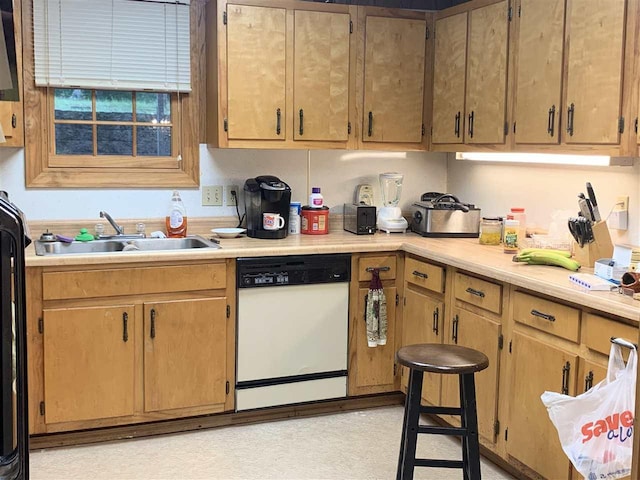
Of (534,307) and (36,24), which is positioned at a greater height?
(36,24)

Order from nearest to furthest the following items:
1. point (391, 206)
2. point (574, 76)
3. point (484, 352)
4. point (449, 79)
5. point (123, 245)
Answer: point (574, 76)
point (484, 352)
point (123, 245)
point (449, 79)
point (391, 206)

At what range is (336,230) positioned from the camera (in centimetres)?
428

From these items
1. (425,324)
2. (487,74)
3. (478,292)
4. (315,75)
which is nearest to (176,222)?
(315,75)

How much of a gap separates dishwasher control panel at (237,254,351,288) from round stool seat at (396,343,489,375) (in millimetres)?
1013

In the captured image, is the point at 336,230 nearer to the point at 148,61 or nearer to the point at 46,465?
the point at 148,61

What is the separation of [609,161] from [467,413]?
47.1 inches

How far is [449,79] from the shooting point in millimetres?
3922

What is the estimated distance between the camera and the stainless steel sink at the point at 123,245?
3.53m

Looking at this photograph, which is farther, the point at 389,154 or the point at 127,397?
the point at 389,154

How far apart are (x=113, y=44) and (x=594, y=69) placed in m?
2.33

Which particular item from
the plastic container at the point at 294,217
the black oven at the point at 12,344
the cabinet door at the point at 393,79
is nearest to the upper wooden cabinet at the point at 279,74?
the cabinet door at the point at 393,79

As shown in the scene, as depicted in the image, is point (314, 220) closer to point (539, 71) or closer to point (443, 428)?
point (539, 71)

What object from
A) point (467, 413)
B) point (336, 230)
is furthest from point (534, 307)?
point (336, 230)

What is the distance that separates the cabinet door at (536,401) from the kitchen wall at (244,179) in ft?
5.60
